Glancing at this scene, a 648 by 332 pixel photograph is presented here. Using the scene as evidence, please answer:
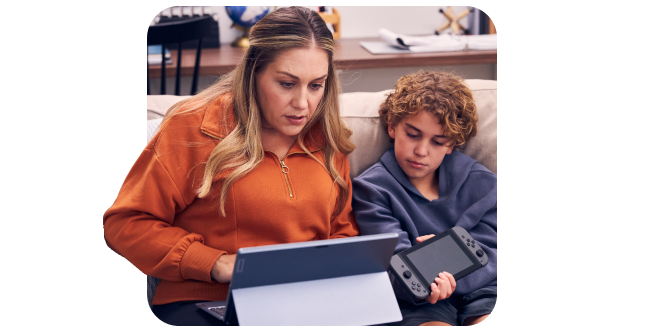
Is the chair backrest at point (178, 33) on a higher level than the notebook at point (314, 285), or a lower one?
higher

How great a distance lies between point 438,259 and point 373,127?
445 millimetres

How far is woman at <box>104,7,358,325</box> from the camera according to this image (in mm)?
1095

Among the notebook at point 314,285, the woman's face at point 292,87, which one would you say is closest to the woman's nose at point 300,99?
the woman's face at point 292,87

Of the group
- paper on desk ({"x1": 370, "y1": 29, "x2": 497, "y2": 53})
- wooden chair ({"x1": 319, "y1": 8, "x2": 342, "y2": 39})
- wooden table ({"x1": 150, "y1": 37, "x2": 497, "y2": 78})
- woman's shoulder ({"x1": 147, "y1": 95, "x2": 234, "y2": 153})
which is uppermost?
wooden chair ({"x1": 319, "y1": 8, "x2": 342, "y2": 39})

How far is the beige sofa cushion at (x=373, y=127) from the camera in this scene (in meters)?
1.45

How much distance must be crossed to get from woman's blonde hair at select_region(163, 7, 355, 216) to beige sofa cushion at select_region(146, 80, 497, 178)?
7.0 inches

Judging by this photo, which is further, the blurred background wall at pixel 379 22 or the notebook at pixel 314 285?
the blurred background wall at pixel 379 22

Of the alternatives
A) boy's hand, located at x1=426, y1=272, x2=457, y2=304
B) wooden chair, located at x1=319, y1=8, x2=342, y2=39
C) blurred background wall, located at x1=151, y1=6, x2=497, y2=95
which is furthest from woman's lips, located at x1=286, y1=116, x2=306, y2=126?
wooden chair, located at x1=319, y1=8, x2=342, y2=39

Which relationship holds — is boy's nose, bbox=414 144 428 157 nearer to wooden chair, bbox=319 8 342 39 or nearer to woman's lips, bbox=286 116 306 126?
woman's lips, bbox=286 116 306 126

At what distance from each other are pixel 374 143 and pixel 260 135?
0.39 metres

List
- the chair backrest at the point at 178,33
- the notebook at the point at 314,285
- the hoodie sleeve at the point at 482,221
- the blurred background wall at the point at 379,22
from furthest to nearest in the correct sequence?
the blurred background wall at the point at 379,22, the chair backrest at the point at 178,33, the hoodie sleeve at the point at 482,221, the notebook at the point at 314,285

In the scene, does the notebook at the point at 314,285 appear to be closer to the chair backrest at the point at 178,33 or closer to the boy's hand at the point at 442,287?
the boy's hand at the point at 442,287

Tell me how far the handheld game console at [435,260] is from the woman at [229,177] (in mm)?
218

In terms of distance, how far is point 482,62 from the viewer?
182 centimetres
